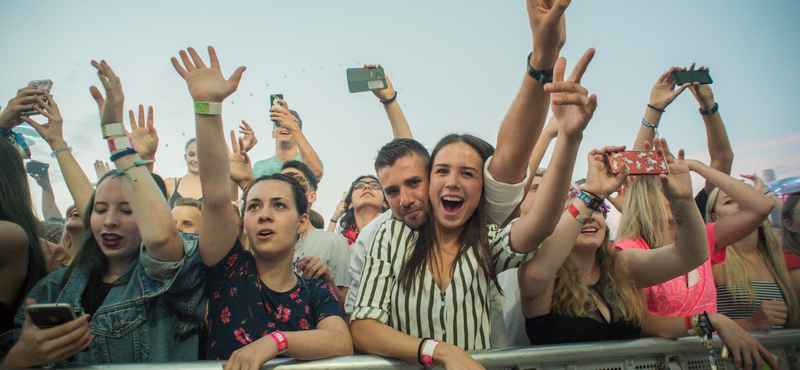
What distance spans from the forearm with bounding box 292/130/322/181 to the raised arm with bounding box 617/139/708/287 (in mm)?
2807

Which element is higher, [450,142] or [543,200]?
[450,142]

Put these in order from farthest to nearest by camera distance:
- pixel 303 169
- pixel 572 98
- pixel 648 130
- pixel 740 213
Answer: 1. pixel 303 169
2. pixel 648 130
3. pixel 740 213
4. pixel 572 98

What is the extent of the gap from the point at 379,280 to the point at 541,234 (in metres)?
0.67

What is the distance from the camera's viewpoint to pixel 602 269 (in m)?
2.12

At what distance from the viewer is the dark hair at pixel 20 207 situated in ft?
5.77

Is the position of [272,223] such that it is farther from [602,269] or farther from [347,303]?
[602,269]

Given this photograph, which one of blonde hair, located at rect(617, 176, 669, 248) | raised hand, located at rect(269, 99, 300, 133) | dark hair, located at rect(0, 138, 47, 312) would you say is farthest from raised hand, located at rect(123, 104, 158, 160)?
blonde hair, located at rect(617, 176, 669, 248)

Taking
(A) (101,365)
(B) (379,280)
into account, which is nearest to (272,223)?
(B) (379,280)

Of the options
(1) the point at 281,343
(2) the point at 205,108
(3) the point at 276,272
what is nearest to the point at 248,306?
(3) the point at 276,272

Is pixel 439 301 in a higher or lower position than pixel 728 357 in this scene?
higher

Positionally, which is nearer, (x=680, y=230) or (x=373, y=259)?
(x=373, y=259)

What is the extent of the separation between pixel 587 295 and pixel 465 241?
675 millimetres

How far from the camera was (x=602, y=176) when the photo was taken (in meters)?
1.75

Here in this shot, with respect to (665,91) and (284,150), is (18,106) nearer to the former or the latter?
(284,150)
